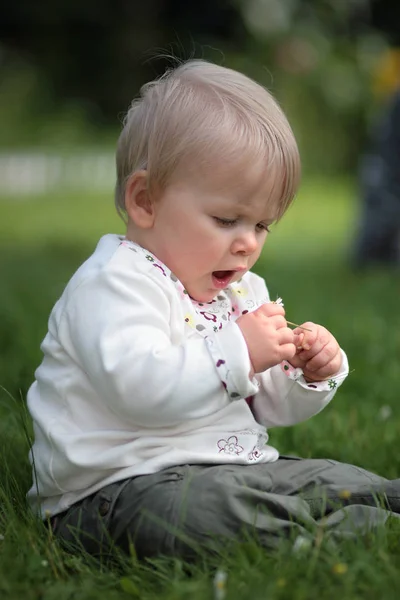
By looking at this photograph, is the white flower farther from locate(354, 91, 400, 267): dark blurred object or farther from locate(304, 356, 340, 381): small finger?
locate(354, 91, 400, 267): dark blurred object

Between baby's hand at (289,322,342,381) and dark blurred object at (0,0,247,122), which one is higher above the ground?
baby's hand at (289,322,342,381)

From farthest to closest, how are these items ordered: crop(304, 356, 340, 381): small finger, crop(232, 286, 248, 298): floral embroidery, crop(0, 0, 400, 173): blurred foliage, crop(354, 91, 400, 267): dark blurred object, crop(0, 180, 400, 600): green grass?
crop(0, 0, 400, 173): blurred foliage < crop(354, 91, 400, 267): dark blurred object < crop(232, 286, 248, 298): floral embroidery < crop(304, 356, 340, 381): small finger < crop(0, 180, 400, 600): green grass

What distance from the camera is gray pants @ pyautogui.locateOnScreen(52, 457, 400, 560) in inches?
93.1

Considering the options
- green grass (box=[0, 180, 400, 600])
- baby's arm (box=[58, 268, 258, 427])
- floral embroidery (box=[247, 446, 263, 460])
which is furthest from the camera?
floral embroidery (box=[247, 446, 263, 460])

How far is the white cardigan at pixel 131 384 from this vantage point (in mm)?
2367

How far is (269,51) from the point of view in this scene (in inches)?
856

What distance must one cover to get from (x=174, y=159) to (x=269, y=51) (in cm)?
1991

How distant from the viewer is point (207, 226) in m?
2.54

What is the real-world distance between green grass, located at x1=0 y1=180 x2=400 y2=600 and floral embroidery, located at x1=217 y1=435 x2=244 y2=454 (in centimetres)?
33

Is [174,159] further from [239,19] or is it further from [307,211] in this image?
[239,19]

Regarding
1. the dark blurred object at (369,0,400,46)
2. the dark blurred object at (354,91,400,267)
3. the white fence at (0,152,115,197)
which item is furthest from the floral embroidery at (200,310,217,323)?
the dark blurred object at (369,0,400,46)

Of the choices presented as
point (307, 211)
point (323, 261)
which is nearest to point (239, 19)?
point (307, 211)

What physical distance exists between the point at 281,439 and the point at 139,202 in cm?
121

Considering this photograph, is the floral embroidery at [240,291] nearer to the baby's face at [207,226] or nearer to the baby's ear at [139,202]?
the baby's face at [207,226]
